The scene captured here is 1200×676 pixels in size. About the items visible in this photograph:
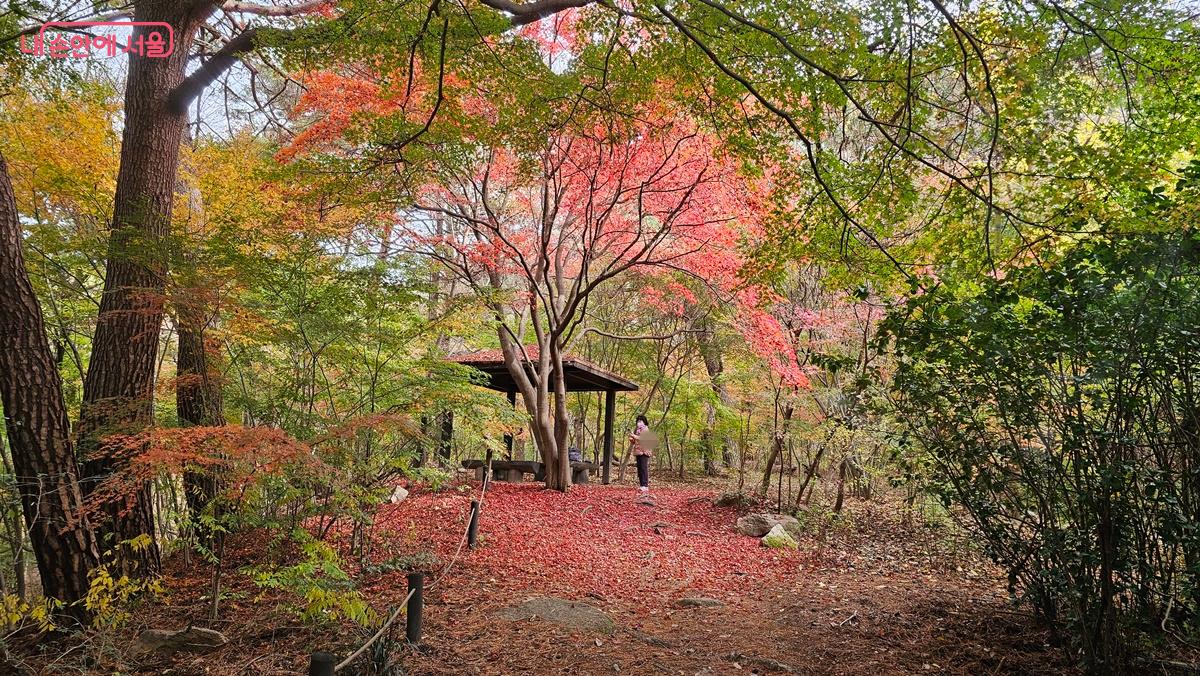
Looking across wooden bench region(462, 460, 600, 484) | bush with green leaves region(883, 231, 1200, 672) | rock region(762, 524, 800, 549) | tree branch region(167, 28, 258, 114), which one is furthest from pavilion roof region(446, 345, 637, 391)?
bush with green leaves region(883, 231, 1200, 672)

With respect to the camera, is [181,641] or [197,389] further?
[197,389]

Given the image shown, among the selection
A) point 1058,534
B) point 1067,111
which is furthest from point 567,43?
point 1058,534

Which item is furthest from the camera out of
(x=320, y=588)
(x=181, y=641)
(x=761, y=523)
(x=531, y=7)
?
(x=761, y=523)

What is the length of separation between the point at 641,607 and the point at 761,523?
3.53m

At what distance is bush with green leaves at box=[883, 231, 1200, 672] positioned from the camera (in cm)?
265

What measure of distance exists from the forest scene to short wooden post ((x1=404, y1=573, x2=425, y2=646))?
0.03 meters

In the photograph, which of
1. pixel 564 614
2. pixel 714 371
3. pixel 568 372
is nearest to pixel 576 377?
pixel 568 372

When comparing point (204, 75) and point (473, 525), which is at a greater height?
point (204, 75)

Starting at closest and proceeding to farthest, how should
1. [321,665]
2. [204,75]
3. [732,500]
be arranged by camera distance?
[321,665] → [204,75] → [732,500]

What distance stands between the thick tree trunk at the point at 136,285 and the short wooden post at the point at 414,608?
205cm

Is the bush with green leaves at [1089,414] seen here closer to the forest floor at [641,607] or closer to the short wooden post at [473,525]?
the forest floor at [641,607]

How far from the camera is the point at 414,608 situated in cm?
361

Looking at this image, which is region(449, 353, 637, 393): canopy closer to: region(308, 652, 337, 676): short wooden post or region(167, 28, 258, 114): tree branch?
region(167, 28, 258, 114): tree branch

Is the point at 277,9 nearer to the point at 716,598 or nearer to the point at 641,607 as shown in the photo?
the point at 641,607
